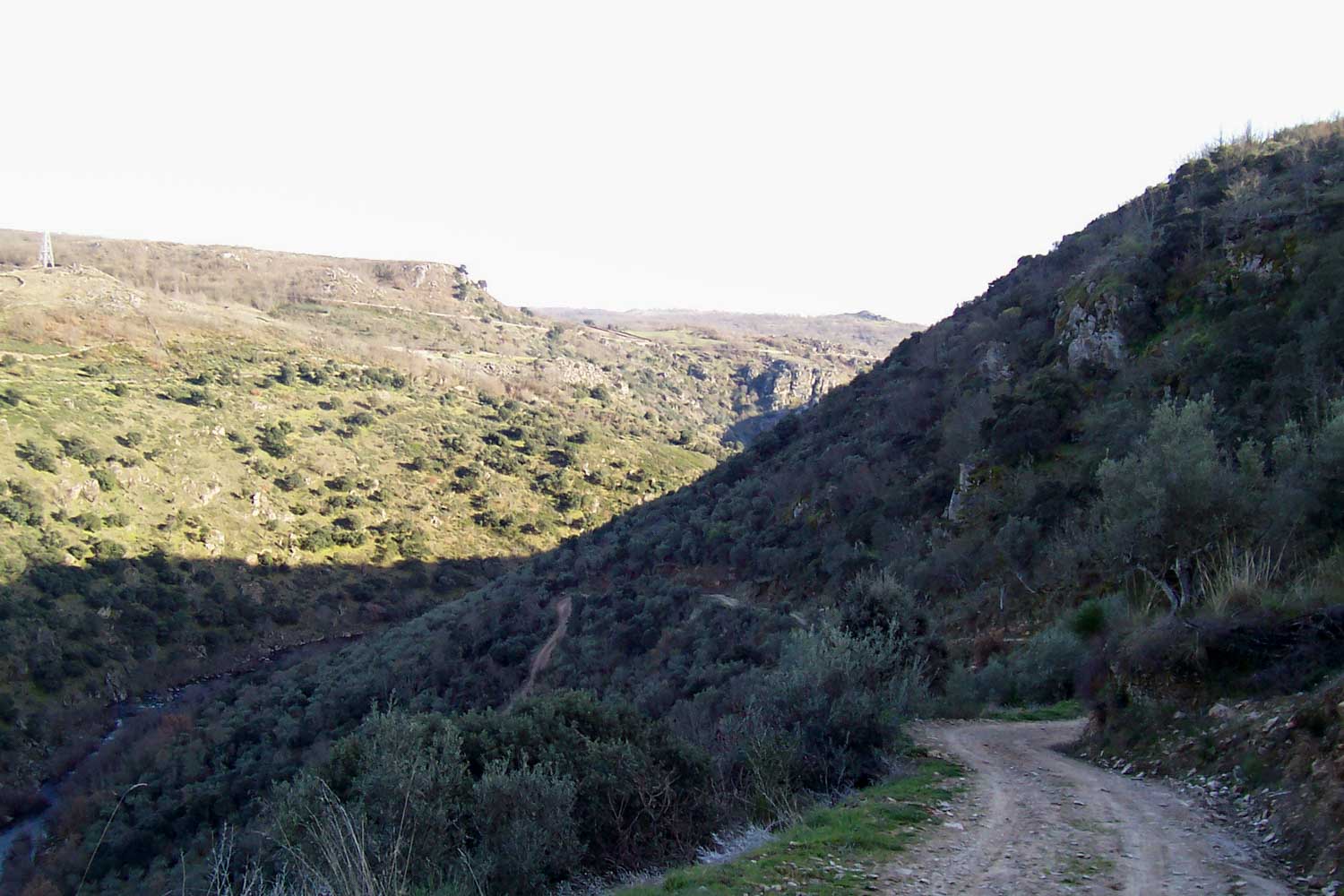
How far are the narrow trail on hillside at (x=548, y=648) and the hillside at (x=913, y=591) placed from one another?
1.56 feet

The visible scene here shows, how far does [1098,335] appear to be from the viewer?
84.8ft

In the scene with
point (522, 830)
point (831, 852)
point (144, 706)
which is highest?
point (831, 852)

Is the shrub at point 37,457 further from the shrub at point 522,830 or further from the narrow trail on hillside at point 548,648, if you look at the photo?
the shrub at point 522,830

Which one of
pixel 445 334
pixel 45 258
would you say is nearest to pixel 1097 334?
pixel 445 334

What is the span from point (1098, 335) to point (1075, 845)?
75.3 feet

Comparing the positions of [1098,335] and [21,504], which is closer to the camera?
[1098,335]

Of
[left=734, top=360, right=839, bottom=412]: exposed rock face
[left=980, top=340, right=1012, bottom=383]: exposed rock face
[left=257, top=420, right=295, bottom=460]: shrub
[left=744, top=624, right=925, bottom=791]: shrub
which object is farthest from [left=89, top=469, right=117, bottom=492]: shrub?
[left=734, top=360, right=839, bottom=412]: exposed rock face

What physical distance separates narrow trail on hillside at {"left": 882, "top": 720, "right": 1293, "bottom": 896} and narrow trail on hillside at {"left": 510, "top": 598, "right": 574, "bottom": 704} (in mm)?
20906

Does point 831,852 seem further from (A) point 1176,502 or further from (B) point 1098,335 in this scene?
(B) point 1098,335

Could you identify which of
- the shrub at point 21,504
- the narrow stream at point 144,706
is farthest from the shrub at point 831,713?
the shrub at point 21,504

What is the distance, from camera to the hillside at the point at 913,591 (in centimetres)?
804

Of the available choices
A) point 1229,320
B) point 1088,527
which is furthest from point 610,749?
point 1229,320

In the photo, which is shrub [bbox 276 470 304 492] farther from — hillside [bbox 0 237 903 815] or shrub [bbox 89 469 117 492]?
shrub [bbox 89 469 117 492]

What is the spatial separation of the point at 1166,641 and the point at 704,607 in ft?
61.9
